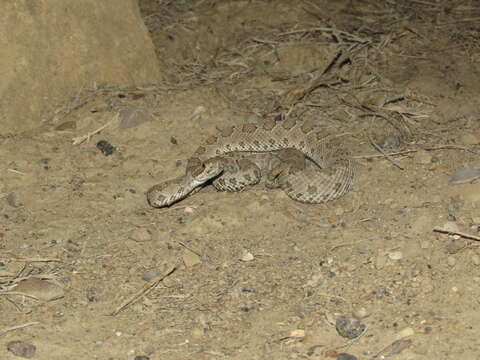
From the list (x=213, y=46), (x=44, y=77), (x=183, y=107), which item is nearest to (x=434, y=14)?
(x=213, y=46)

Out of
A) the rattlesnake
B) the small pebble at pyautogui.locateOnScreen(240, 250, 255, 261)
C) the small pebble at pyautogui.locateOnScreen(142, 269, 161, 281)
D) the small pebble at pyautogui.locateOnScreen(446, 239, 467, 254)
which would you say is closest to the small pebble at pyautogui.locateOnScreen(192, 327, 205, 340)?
the small pebble at pyautogui.locateOnScreen(142, 269, 161, 281)

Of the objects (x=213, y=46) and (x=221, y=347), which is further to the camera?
(x=213, y=46)

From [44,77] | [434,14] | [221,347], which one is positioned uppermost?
[44,77]

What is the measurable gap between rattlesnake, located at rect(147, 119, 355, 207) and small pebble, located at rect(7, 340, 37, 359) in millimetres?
2110

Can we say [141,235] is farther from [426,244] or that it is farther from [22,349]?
[426,244]

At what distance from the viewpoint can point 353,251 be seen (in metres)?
5.23

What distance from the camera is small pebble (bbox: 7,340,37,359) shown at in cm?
430

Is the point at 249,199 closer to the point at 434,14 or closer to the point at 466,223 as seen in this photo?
the point at 466,223

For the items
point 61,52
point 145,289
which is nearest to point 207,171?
point 145,289

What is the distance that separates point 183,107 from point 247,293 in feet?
11.1

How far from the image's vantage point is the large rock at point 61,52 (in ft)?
23.1

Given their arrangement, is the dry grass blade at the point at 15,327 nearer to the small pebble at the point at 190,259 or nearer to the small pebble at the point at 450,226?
the small pebble at the point at 190,259

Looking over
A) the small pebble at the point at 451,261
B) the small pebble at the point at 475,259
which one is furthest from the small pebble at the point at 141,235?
the small pebble at the point at 475,259

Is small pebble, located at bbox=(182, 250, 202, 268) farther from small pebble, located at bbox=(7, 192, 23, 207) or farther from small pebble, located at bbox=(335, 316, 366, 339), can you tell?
small pebble, located at bbox=(7, 192, 23, 207)
